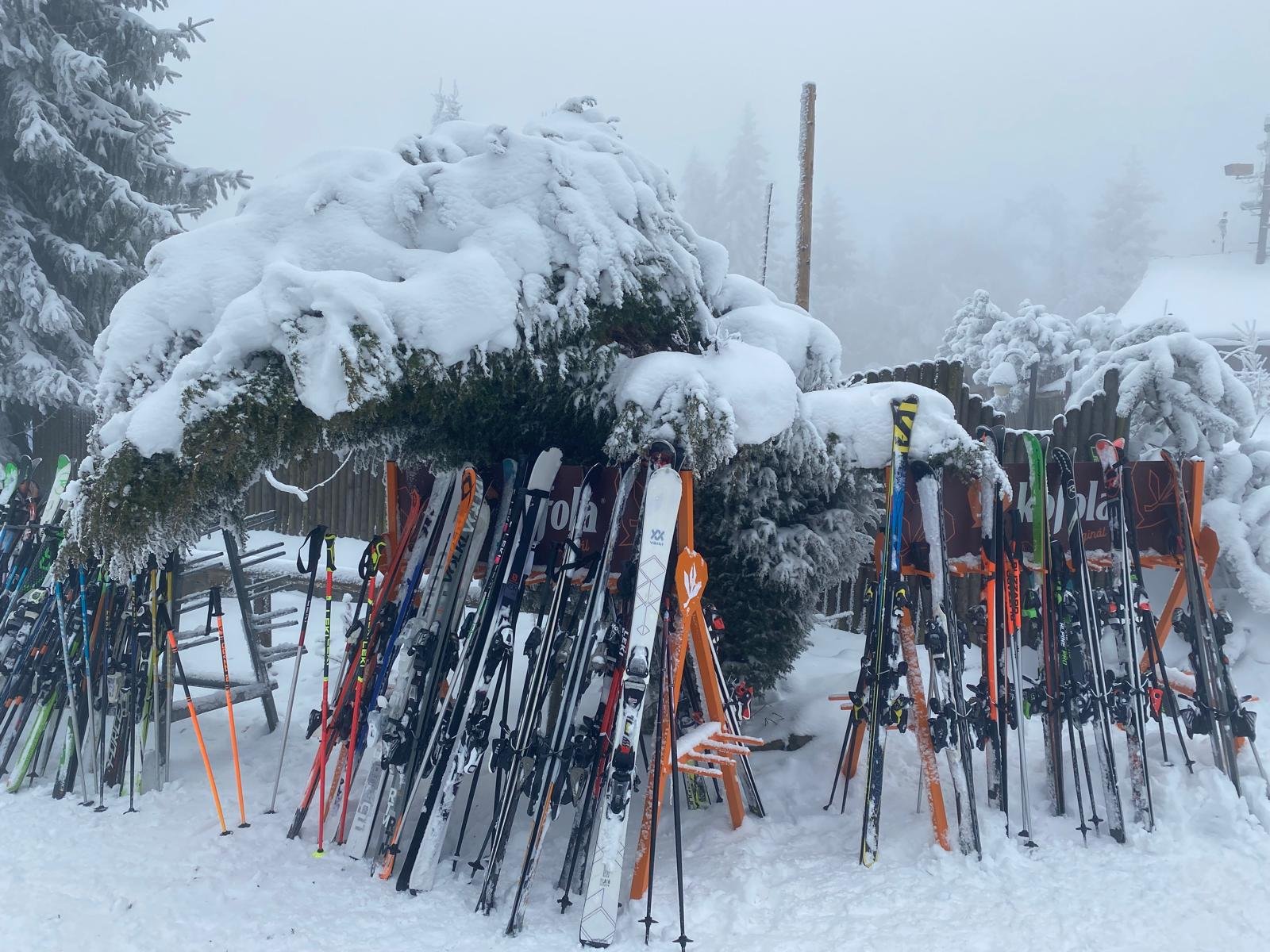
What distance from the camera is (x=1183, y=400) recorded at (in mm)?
5461

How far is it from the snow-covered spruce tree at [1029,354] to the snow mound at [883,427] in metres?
9.83

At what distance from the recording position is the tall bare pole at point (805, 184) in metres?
8.81

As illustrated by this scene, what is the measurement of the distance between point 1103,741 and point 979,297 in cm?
1679

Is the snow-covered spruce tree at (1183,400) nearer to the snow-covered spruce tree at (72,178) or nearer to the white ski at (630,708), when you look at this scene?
the white ski at (630,708)

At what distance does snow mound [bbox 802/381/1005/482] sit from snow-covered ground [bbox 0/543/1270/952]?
1629 millimetres

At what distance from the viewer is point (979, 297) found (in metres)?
18.4

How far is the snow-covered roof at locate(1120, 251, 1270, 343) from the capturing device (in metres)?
22.4

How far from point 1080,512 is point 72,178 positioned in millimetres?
12295

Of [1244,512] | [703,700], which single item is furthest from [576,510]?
[1244,512]

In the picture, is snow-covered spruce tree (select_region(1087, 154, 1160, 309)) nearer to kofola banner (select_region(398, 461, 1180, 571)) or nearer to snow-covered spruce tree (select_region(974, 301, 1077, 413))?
snow-covered spruce tree (select_region(974, 301, 1077, 413))

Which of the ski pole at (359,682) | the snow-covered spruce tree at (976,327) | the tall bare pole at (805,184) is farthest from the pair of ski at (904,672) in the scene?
the snow-covered spruce tree at (976,327)

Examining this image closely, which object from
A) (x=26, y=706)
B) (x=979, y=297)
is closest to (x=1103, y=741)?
(x=26, y=706)

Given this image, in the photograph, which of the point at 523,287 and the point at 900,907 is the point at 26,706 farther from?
the point at 900,907

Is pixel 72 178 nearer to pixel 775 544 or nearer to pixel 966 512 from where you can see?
pixel 775 544
